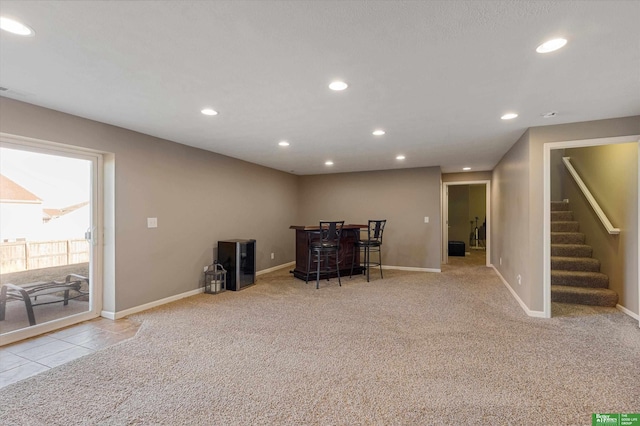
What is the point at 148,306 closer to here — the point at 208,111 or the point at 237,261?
the point at 237,261

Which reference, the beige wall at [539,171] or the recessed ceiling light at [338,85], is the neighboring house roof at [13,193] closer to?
the recessed ceiling light at [338,85]

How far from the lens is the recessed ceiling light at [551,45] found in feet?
5.99

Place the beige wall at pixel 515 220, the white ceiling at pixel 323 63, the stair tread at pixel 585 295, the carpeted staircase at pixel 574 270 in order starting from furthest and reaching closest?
the carpeted staircase at pixel 574 270
the stair tread at pixel 585 295
the beige wall at pixel 515 220
the white ceiling at pixel 323 63

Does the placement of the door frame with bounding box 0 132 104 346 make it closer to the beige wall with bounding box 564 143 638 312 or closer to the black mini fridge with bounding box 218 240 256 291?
the black mini fridge with bounding box 218 240 256 291

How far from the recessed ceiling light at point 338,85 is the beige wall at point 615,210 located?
11.5 ft

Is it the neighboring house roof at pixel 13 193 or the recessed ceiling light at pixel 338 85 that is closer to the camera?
the recessed ceiling light at pixel 338 85

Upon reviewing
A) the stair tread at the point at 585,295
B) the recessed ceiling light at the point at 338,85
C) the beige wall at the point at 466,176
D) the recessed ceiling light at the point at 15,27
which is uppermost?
the recessed ceiling light at the point at 15,27

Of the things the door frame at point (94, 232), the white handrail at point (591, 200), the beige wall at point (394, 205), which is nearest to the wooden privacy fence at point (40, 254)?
the door frame at point (94, 232)

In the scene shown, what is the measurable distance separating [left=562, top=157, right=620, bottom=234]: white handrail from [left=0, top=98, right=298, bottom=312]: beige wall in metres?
5.43

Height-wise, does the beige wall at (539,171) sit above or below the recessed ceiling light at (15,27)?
below

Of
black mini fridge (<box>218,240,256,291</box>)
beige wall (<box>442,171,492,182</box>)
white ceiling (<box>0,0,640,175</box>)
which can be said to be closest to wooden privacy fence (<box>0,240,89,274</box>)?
white ceiling (<box>0,0,640,175</box>)

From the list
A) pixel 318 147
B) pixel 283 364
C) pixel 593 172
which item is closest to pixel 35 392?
pixel 283 364

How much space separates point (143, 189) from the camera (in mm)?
3918

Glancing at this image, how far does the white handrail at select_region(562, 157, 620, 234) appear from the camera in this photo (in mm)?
3955
